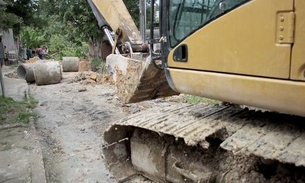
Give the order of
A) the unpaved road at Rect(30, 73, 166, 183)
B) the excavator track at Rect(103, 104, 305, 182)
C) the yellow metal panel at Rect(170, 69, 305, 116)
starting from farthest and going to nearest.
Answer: the unpaved road at Rect(30, 73, 166, 183)
the excavator track at Rect(103, 104, 305, 182)
the yellow metal panel at Rect(170, 69, 305, 116)

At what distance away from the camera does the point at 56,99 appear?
31.5 ft

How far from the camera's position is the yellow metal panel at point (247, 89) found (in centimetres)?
200

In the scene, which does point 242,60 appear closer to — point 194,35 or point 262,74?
point 262,74

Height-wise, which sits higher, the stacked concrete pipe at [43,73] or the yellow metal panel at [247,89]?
the yellow metal panel at [247,89]

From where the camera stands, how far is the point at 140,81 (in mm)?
3799

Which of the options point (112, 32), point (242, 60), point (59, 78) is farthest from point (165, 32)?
point (59, 78)

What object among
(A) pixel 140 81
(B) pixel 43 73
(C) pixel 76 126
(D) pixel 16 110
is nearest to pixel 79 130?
(C) pixel 76 126

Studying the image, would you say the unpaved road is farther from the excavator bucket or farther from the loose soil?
the excavator bucket

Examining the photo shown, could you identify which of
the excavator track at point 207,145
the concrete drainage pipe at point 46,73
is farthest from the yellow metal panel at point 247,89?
the concrete drainage pipe at point 46,73

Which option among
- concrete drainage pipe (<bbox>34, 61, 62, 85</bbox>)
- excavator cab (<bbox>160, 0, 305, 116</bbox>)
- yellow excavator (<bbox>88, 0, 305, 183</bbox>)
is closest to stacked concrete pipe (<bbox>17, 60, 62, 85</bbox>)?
concrete drainage pipe (<bbox>34, 61, 62, 85</bbox>)

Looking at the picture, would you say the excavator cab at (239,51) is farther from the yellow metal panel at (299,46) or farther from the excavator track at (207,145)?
the excavator track at (207,145)

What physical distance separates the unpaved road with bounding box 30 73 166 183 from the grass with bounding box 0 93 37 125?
23cm

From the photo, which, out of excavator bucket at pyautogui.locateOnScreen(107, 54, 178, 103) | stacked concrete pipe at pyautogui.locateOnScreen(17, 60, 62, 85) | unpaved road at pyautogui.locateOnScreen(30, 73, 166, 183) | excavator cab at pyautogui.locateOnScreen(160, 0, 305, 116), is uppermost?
excavator cab at pyautogui.locateOnScreen(160, 0, 305, 116)

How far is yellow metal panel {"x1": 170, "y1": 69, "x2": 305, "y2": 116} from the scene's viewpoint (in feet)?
6.57
